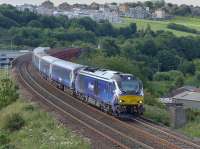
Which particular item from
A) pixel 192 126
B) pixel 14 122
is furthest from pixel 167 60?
pixel 192 126

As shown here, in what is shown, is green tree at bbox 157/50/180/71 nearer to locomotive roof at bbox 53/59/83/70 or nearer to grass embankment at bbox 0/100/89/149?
locomotive roof at bbox 53/59/83/70

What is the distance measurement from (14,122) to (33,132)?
3.84 metres

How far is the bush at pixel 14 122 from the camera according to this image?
101ft

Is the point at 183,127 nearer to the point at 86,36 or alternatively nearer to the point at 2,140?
the point at 2,140

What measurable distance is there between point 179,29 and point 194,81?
6666 cm

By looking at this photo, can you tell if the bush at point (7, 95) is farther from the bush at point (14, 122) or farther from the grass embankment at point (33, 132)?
the bush at point (14, 122)

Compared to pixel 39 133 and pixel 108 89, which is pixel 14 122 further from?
pixel 108 89

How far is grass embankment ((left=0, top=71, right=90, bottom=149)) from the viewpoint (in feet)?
77.1

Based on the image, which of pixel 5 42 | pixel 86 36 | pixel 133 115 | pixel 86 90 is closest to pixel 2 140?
pixel 133 115

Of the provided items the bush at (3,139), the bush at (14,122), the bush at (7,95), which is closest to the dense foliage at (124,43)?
the bush at (7,95)

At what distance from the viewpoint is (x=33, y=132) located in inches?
1086

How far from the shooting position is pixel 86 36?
165 metres

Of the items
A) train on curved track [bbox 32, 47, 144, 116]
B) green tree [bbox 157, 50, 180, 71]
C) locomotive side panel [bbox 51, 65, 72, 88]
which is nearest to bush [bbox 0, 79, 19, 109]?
train on curved track [bbox 32, 47, 144, 116]

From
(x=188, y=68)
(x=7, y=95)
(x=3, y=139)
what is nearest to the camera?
(x=3, y=139)
